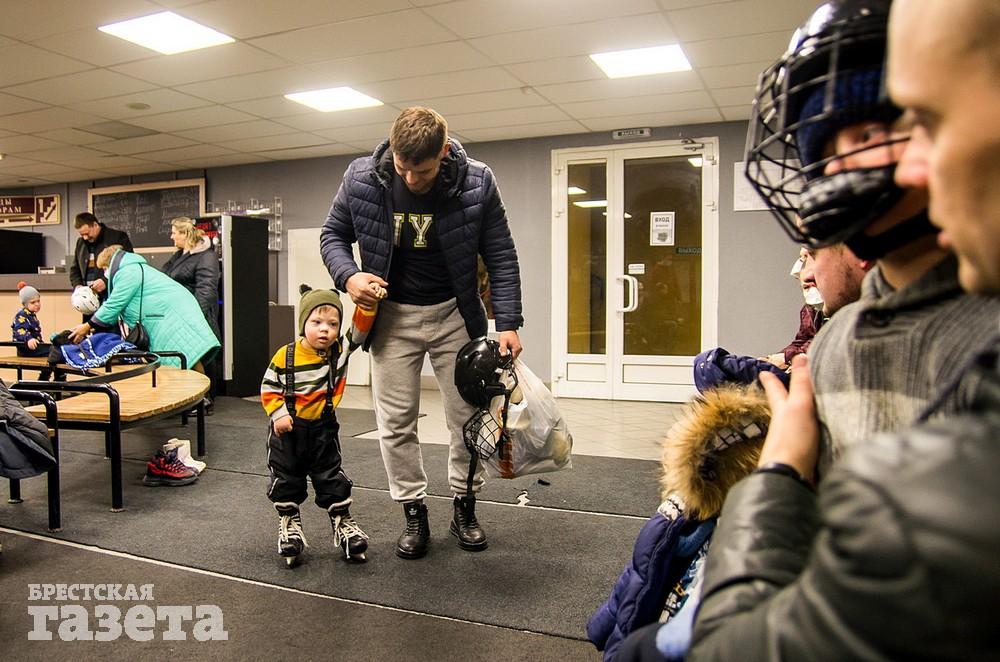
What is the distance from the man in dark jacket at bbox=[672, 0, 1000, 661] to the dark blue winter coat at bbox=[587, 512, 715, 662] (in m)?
0.51

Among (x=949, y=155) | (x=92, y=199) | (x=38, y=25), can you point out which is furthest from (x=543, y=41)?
(x=92, y=199)

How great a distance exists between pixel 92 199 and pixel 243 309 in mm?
4655

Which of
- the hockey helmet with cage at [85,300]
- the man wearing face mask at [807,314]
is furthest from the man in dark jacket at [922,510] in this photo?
the hockey helmet with cage at [85,300]

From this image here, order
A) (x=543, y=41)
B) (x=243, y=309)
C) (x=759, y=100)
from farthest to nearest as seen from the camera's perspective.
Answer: (x=243, y=309) < (x=543, y=41) < (x=759, y=100)

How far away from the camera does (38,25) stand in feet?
13.8

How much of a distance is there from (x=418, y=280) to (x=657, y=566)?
1.68m

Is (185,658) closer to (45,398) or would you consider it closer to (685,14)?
(45,398)

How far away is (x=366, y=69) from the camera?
199 inches

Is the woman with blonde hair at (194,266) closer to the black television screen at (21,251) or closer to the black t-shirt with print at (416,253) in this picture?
the black t-shirt with print at (416,253)

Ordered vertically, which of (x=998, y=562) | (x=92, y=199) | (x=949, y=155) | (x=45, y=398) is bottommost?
(x=45, y=398)

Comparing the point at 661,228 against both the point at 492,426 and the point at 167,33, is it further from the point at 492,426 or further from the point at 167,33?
the point at 492,426

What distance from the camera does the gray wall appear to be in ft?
21.0

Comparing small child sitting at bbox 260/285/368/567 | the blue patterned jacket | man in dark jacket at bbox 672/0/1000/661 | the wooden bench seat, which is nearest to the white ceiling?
the blue patterned jacket

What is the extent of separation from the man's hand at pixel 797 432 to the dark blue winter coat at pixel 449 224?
1.91 m
